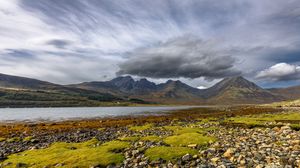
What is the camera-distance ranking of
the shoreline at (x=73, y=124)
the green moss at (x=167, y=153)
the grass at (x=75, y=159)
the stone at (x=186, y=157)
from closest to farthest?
the stone at (x=186, y=157) → the grass at (x=75, y=159) → the green moss at (x=167, y=153) → the shoreline at (x=73, y=124)

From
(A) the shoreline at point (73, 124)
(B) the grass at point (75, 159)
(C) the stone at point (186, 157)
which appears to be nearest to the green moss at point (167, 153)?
(C) the stone at point (186, 157)

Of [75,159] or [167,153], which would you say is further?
[167,153]

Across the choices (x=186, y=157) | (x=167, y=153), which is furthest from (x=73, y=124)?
(x=186, y=157)

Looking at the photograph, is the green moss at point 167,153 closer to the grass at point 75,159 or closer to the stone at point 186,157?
the stone at point 186,157

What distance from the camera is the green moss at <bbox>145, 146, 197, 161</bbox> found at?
15312mm

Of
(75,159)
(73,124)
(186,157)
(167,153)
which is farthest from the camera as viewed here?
(73,124)

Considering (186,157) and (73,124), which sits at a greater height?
(186,157)

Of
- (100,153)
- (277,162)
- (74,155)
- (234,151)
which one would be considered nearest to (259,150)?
(234,151)

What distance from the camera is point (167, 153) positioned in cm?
1594

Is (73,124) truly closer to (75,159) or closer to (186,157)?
(75,159)

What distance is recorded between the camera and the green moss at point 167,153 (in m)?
15.3

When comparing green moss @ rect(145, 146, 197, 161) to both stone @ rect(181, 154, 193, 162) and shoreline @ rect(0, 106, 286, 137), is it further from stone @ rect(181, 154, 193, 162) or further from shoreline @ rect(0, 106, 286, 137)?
shoreline @ rect(0, 106, 286, 137)

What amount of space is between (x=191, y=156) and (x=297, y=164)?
579 centimetres

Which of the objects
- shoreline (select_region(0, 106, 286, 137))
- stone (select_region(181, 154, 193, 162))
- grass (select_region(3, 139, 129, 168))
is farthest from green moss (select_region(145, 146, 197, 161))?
shoreline (select_region(0, 106, 286, 137))
